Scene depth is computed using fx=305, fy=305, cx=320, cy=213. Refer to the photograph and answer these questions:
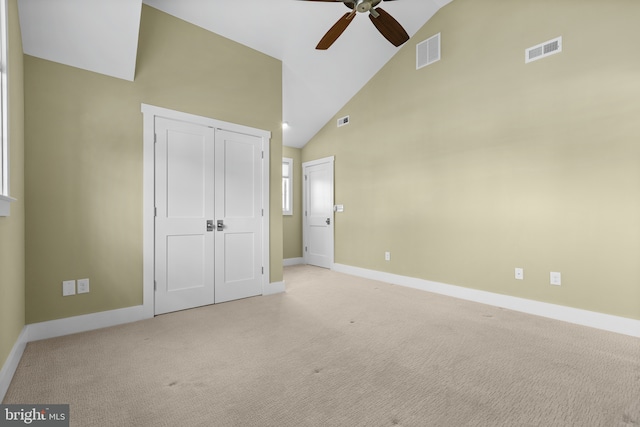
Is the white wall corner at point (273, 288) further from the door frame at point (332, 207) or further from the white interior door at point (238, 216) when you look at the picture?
the door frame at point (332, 207)

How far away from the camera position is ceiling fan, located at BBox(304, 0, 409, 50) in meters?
2.32

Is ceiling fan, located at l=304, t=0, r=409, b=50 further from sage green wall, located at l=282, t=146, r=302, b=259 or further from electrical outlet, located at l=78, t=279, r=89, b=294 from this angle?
sage green wall, located at l=282, t=146, r=302, b=259

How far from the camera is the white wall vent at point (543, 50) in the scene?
10.1ft

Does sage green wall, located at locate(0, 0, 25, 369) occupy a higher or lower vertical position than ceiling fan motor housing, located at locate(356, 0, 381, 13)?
lower

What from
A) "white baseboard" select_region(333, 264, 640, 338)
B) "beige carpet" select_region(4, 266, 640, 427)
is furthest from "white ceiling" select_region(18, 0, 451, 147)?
"white baseboard" select_region(333, 264, 640, 338)

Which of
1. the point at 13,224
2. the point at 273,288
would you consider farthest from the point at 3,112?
the point at 273,288

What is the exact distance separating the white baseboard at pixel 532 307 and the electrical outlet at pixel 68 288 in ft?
12.5

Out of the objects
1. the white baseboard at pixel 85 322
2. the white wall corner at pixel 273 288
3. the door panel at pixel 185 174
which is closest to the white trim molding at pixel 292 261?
the white wall corner at pixel 273 288

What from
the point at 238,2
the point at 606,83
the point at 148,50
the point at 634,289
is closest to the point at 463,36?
the point at 606,83

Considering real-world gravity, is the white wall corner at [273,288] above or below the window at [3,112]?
below

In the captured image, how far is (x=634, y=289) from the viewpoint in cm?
267

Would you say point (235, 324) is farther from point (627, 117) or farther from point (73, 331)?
point (627, 117)

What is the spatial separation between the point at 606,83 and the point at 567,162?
0.74 metres

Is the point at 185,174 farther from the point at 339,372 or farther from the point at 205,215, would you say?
the point at 339,372
